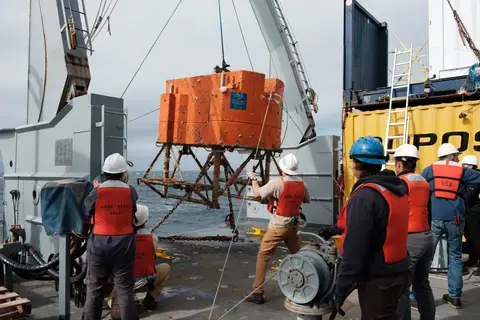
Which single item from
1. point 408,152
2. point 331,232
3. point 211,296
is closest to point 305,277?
point 331,232

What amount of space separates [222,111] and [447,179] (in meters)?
3.81

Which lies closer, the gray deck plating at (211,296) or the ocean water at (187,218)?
the gray deck plating at (211,296)

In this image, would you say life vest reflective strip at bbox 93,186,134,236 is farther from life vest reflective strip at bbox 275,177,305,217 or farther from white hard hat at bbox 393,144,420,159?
white hard hat at bbox 393,144,420,159

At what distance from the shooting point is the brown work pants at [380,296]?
2.57 metres

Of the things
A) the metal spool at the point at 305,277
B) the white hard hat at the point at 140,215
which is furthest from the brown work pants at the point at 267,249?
the metal spool at the point at 305,277

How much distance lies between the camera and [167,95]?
771 cm

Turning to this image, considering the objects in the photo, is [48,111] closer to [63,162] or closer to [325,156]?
[63,162]

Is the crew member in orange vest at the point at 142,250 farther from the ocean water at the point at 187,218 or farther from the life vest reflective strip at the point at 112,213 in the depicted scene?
the ocean water at the point at 187,218

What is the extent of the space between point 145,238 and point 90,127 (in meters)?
1.71

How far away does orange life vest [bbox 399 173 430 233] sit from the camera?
3.76 metres

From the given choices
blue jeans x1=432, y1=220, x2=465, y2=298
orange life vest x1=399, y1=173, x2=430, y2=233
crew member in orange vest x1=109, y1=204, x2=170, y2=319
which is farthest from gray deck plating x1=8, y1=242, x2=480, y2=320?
orange life vest x1=399, y1=173, x2=430, y2=233

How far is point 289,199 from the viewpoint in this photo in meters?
5.02

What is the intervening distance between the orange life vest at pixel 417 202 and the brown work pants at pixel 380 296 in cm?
127

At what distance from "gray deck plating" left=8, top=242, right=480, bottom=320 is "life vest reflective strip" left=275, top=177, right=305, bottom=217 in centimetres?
106
